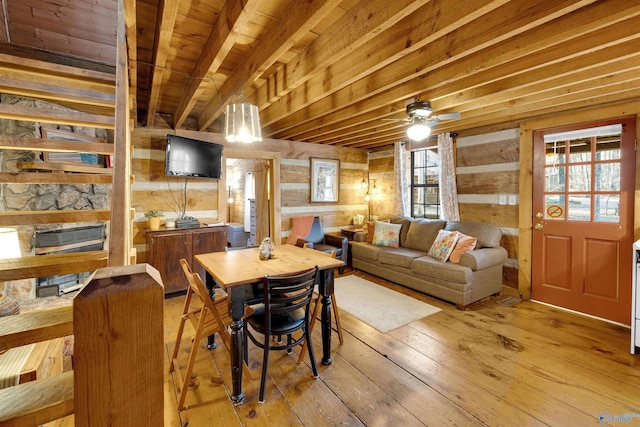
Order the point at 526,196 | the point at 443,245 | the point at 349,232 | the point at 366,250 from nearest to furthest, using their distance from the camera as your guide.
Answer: the point at 526,196, the point at 443,245, the point at 366,250, the point at 349,232

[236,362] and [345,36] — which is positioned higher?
[345,36]

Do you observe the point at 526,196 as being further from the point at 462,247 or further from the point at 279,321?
the point at 279,321

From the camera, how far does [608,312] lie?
316cm

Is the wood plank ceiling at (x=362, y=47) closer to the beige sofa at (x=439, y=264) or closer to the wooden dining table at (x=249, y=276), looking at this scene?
the wooden dining table at (x=249, y=276)

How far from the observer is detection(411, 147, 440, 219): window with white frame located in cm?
510

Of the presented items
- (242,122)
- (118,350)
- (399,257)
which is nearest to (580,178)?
(399,257)

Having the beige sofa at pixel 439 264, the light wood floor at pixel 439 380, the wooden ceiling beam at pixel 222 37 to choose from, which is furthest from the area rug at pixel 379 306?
the wooden ceiling beam at pixel 222 37

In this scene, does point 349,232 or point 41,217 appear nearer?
point 41,217

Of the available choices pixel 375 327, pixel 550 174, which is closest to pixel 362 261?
pixel 375 327

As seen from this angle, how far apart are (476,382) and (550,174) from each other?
2.86 m

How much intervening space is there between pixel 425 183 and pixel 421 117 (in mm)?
2361

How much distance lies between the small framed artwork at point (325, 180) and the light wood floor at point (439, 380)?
290cm

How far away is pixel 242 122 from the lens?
7.28ft

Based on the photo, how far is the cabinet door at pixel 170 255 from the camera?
361cm
